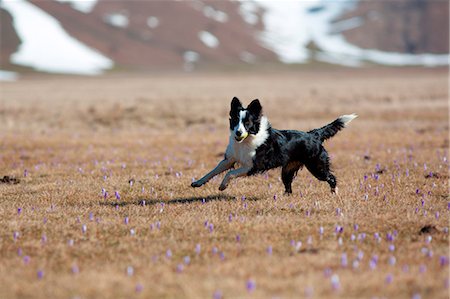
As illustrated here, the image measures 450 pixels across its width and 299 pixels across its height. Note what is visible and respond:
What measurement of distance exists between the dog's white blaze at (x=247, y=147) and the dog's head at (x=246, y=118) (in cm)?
13

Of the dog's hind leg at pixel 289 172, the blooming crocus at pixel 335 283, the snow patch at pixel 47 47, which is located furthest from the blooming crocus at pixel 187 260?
the snow patch at pixel 47 47

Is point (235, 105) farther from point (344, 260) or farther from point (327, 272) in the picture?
point (327, 272)

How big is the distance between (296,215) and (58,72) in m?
137

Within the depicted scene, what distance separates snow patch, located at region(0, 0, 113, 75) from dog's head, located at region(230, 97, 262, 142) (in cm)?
13643

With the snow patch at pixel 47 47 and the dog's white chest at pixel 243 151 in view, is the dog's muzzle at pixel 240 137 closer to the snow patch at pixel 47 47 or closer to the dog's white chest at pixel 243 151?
the dog's white chest at pixel 243 151

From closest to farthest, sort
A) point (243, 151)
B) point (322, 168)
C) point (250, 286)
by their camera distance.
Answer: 1. point (250, 286)
2. point (243, 151)
3. point (322, 168)

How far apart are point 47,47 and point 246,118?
162789 mm

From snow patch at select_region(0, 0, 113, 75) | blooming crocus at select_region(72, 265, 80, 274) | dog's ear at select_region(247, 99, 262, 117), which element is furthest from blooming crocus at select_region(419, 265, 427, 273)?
snow patch at select_region(0, 0, 113, 75)

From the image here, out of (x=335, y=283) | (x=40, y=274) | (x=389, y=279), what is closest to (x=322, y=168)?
(x=389, y=279)

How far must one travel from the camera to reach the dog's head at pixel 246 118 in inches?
382

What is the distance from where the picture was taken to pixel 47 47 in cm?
16050

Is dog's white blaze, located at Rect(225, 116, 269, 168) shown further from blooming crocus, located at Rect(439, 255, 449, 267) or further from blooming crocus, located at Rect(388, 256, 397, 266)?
blooming crocus, located at Rect(439, 255, 449, 267)

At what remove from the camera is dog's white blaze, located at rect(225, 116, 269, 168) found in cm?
997

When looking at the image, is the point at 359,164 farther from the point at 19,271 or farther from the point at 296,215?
the point at 19,271
